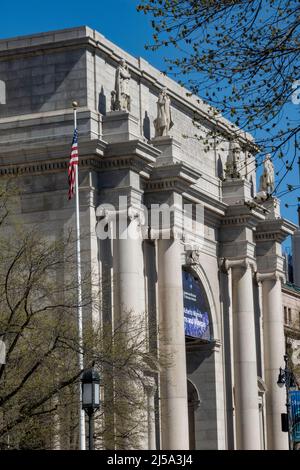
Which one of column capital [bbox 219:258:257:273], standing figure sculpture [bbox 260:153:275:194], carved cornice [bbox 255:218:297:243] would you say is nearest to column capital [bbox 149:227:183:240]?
column capital [bbox 219:258:257:273]

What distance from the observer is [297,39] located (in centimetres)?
2717

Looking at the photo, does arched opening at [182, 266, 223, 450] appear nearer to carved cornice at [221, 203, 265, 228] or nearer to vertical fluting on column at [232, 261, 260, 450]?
vertical fluting on column at [232, 261, 260, 450]

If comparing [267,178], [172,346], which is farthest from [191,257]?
[267,178]

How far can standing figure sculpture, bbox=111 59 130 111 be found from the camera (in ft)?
215

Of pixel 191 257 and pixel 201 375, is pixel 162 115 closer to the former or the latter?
pixel 191 257

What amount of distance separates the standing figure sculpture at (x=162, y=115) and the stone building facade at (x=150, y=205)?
0.47m

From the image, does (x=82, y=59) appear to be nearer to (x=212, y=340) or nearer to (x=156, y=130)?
(x=156, y=130)

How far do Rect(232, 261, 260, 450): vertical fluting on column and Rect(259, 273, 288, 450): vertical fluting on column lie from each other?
445cm

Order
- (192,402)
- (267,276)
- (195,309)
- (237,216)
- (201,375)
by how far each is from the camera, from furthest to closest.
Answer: (267,276) → (237,216) → (201,375) → (192,402) → (195,309)

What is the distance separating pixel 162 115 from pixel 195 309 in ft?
35.3

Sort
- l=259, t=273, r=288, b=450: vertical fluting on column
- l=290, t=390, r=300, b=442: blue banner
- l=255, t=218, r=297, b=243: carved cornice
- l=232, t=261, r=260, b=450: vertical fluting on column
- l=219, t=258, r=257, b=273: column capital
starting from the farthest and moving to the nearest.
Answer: l=255, t=218, r=297, b=243: carved cornice, l=259, t=273, r=288, b=450: vertical fluting on column, l=219, t=258, r=257, b=273: column capital, l=232, t=261, r=260, b=450: vertical fluting on column, l=290, t=390, r=300, b=442: blue banner

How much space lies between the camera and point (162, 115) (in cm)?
6988

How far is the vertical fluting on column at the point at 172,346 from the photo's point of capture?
6612 centimetres
